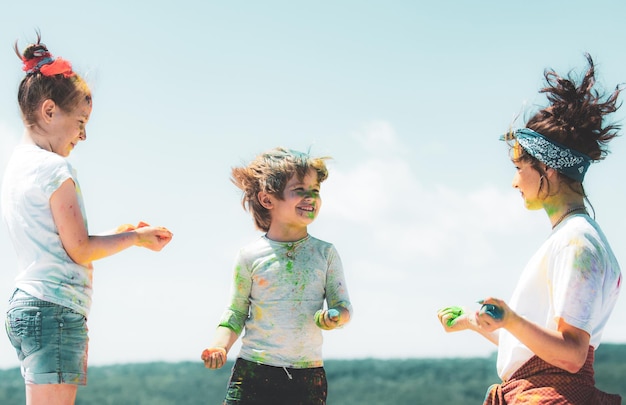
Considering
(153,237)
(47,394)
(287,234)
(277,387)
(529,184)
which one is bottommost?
(47,394)

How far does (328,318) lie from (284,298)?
35 cm

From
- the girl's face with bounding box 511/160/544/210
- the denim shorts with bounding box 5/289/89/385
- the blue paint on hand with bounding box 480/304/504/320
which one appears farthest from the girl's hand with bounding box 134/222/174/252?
the girl's face with bounding box 511/160/544/210

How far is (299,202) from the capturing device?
4.44 metres

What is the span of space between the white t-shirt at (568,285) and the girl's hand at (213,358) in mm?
1433

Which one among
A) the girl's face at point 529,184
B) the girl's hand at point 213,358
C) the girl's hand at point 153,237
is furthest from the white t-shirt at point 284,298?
the girl's face at point 529,184

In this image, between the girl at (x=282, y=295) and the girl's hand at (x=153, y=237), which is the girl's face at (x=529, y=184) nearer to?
the girl at (x=282, y=295)

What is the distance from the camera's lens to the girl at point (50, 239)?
11.8 feet

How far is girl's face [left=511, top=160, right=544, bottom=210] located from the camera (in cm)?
375

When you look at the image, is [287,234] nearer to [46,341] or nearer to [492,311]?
[46,341]

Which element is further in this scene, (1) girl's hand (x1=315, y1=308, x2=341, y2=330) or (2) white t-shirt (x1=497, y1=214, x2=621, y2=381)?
(1) girl's hand (x1=315, y1=308, x2=341, y2=330)

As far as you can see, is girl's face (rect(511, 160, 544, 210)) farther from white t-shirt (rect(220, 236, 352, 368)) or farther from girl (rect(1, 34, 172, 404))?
girl (rect(1, 34, 172, 404))

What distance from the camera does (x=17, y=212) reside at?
3.79 m

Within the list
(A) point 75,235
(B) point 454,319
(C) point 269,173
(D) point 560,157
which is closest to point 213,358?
(A) point 75,235

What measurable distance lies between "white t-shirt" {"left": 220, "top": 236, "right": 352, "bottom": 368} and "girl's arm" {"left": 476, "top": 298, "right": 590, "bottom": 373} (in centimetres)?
126
